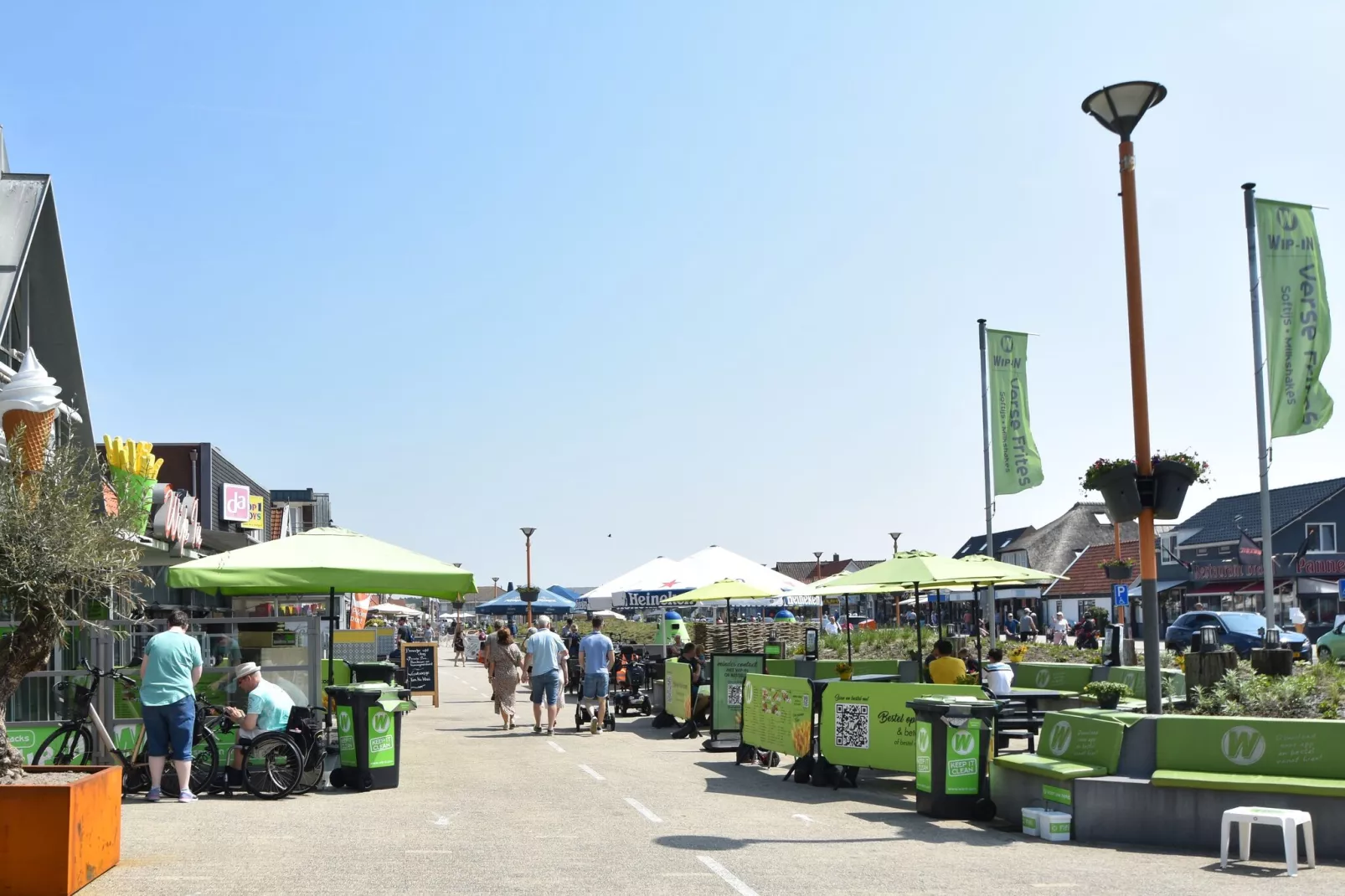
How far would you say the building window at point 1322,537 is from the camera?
189ft

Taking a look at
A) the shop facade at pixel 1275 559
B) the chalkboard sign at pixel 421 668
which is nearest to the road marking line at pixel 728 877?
the chalkboard sign at pixel 421 668

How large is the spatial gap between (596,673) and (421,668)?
778 cm

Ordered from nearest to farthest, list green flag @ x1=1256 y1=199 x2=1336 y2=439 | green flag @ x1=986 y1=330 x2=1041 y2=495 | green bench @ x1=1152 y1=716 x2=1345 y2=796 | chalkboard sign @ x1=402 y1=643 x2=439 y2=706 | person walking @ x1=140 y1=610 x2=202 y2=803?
green bench @ x1=1152 y1=716 x2=1345 y2=796, person walking @ x1=140 y1=610 x2=202 y2=803, green flag @ x1=1256 y1=199 x2=1336 y2=439, chalkboard sign @ x1=402 y1=643 x2=439 y2=706, green flag @ x1=986 y1=330 x2=1041 y2=495

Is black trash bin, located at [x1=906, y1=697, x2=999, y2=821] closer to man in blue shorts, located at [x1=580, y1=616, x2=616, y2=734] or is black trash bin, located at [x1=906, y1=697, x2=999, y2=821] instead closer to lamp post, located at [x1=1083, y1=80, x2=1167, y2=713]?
lamp post, located at [x1=1083, y1=80, x2=1167, y2=713]

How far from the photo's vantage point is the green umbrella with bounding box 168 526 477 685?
42.8 ft

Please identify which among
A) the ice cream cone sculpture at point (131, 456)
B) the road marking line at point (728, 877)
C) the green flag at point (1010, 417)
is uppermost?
the green flag at point (1010, 417)

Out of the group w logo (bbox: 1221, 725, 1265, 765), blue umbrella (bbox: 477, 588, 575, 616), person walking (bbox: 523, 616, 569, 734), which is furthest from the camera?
blue umbrella (bbox: 477, 588, 575, 616)

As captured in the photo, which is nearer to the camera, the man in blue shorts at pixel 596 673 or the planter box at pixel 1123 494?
the planter box at pixel 1123 494

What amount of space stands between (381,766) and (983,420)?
832 inches

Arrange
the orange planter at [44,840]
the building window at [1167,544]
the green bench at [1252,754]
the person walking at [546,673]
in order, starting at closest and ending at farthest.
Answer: the orange planter at [44,840] < the green bench at [1252,754] < the person walking at [546,673] < the building window at [1167,544]

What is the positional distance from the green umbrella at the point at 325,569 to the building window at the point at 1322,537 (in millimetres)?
52482

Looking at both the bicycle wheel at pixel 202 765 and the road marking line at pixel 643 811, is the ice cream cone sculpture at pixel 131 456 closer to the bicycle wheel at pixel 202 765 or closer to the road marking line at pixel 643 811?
the bicycle wheel at pixel 202 765

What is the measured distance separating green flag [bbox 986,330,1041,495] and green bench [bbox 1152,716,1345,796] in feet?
63.0

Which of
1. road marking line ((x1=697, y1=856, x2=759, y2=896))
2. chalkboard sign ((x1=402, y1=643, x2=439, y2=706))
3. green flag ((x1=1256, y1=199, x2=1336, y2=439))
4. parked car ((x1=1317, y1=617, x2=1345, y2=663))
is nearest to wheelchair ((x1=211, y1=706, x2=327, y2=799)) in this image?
road marking line ((x1=697, y1=856, x2=759, y2=896))
